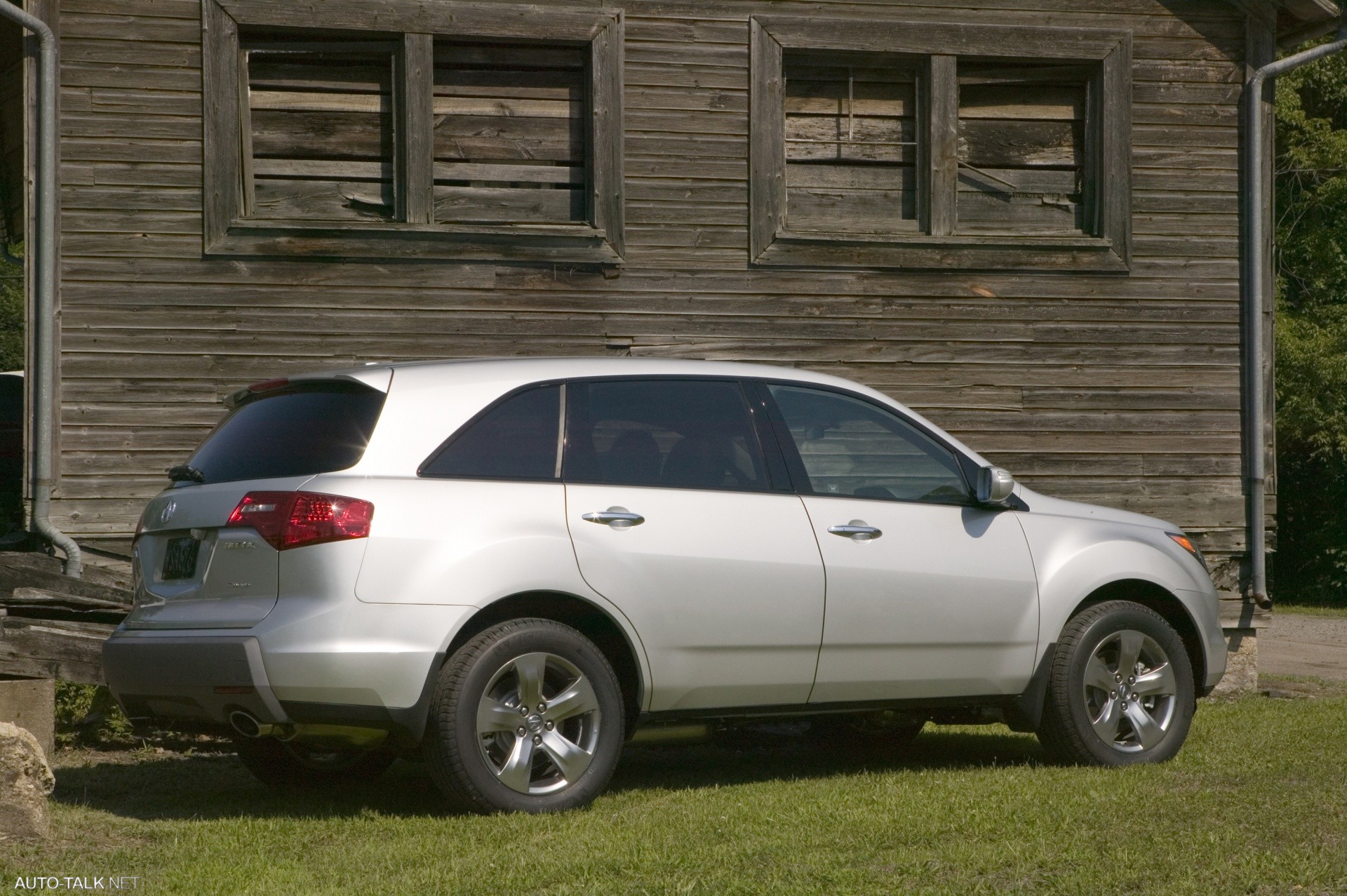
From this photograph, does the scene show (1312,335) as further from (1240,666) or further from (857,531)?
(857,531)

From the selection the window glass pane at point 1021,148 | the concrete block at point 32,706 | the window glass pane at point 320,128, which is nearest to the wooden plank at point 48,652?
the concrete block at point 32,706

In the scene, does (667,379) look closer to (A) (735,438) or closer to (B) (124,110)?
(A) (735,438)

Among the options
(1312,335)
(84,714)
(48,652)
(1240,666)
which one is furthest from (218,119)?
(1312,335)

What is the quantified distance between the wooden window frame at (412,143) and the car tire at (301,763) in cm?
396

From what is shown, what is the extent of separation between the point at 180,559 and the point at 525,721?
1381 mm

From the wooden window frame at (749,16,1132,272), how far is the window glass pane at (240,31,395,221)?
93.8 inches

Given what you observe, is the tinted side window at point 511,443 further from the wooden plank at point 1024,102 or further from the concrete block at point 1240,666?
the concrete block at point 1240,666

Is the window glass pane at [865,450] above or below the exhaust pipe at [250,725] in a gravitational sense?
above

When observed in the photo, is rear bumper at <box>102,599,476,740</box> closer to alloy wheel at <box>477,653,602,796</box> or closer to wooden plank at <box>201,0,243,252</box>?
alloy wheel at <box>477,653,602,796</box>

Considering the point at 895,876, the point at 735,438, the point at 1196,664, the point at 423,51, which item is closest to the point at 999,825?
the point at 895,876

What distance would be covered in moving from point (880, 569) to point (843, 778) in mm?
926

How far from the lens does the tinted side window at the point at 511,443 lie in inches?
225

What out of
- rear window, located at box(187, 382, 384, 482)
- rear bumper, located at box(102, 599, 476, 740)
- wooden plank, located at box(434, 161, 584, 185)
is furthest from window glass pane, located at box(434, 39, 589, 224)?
rear bumper, located at box(102, 599, 476, 740)

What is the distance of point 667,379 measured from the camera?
20.9 ft
